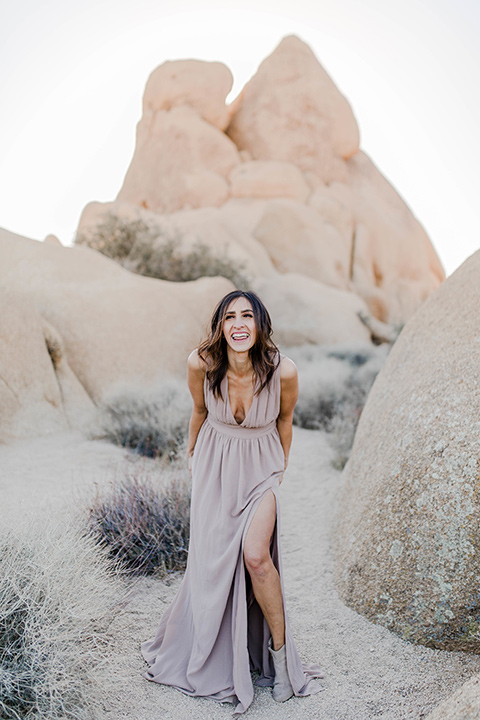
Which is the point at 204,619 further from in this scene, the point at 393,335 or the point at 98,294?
the point at 393,335

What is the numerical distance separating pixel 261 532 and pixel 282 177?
20.1 m

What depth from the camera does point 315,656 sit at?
2.90 meters

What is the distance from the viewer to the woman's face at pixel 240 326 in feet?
8.43

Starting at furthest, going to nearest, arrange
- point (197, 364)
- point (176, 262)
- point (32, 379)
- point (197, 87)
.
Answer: point (197, 87)
point (176, 262)
point (32, 379)
point (197, 364)

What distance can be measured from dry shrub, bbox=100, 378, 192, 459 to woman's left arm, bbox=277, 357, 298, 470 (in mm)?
2808

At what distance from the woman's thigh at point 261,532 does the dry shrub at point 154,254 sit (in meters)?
10.5

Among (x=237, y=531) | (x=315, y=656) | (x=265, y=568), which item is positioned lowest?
(x=315, y=656)

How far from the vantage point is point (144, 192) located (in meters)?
22.2

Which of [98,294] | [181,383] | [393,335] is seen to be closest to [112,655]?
[181,383]

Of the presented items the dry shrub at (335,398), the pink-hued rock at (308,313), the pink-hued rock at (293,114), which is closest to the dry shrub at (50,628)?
the dry shrub at (335,398)

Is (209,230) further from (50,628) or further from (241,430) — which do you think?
(50,628)

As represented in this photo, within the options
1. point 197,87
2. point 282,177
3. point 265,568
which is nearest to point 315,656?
point 265,568

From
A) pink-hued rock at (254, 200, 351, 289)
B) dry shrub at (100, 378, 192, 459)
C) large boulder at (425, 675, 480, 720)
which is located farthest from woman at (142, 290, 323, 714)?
pink-hued rock at (254, 200, 351, 289)

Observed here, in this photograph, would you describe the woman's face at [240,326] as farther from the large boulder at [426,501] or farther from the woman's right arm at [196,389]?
the large boulder at [426,501]
